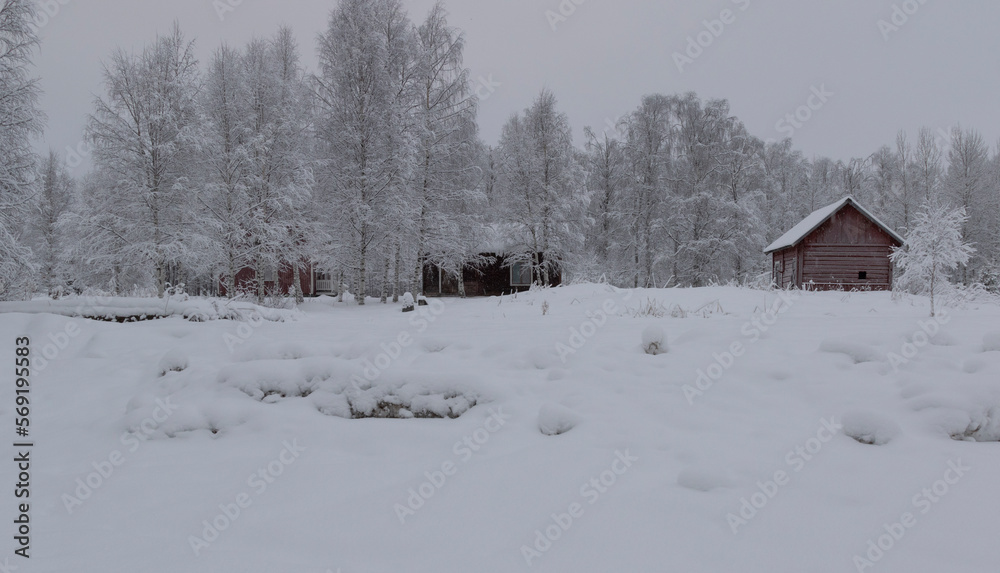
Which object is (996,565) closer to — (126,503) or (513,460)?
(513,460)

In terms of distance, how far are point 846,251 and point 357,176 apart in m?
19.4

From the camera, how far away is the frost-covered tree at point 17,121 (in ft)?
31.9

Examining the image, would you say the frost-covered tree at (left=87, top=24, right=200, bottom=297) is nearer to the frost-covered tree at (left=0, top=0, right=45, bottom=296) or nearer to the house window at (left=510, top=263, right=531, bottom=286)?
the frost-covered tree at (left=0, top=0, right=45, bottom=296)

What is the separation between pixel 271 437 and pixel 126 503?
81 cm

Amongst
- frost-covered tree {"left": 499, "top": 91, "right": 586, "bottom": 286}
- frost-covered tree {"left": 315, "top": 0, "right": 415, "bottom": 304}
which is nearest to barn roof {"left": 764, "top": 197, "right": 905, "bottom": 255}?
frost-covered tree {"left": 499, "top": 91, "right": 586, "bottom": 286}

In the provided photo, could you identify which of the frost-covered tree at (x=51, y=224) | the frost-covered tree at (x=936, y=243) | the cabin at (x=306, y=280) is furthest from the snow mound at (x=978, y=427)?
the frost-covered tree at (x=51, y=224)

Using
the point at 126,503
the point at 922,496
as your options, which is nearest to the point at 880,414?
the point at 922,496

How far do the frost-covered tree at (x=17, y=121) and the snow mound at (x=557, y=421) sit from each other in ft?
41.2

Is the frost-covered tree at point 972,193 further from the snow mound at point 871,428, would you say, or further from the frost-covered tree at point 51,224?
the frost-covered tree at point 51,224

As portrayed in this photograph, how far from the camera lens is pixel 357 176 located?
1471 cm

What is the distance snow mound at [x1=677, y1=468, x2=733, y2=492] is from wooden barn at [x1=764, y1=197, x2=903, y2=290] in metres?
19.3

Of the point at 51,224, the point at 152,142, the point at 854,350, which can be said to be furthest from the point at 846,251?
the point at 51,224

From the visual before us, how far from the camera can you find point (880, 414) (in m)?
2.69

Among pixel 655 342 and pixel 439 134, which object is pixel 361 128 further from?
pixel 655 342
